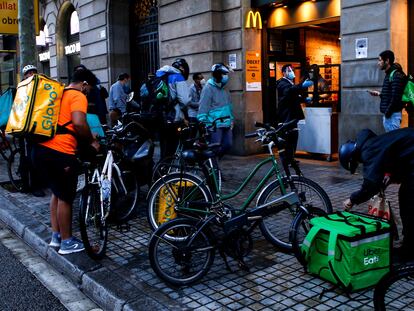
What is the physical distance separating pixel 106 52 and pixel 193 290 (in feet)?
42.6

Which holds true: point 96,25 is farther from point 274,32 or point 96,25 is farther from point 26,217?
point 26,217

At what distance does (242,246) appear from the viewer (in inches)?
165

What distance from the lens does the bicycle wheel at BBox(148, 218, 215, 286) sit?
3.92m

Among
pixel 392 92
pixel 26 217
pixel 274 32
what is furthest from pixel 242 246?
pixel 274 32

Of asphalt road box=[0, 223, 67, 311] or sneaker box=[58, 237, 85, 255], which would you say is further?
sneaker box=[58, 237, 85, 255]

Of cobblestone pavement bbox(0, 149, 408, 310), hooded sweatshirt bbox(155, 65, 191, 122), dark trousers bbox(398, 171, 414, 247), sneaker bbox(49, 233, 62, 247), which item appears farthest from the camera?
hooded sweatshirt bbox(155, 65, 191, 122)

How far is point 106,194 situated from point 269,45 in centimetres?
739

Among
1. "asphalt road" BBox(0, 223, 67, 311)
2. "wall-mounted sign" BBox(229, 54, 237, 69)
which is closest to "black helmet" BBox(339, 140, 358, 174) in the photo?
"asphalt road" BBox(0, 223, 67, 311)

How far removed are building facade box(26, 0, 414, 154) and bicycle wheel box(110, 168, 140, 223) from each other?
186 inches

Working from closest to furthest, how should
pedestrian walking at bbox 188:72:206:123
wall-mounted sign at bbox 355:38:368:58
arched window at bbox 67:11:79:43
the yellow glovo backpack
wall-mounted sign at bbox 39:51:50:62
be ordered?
the yellow glovo backpack, wall-mounted sign at bbox 355:38:368:58, pedestrian walking at bbox 188:72:206:123, arched window at bbox 67:11:79:43, wall-mounted sign at bbox 39:51:50:62

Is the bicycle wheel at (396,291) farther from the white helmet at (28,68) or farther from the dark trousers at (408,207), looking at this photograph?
the white helmet at (28,68)

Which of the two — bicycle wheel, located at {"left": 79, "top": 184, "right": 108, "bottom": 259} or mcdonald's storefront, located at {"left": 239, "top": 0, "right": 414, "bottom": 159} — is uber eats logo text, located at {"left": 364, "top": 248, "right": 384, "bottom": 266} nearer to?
bicycle wheel, located at {"left": 79, "top": 184, "right": 108, "bottom": 259}

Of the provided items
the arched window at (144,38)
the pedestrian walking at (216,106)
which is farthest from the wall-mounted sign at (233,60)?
the arched window at (144,38)

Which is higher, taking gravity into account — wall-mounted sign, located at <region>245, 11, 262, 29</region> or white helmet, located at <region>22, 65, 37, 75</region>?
wall-mounted sign, located at <region>245, 11, 262, 29</region>
